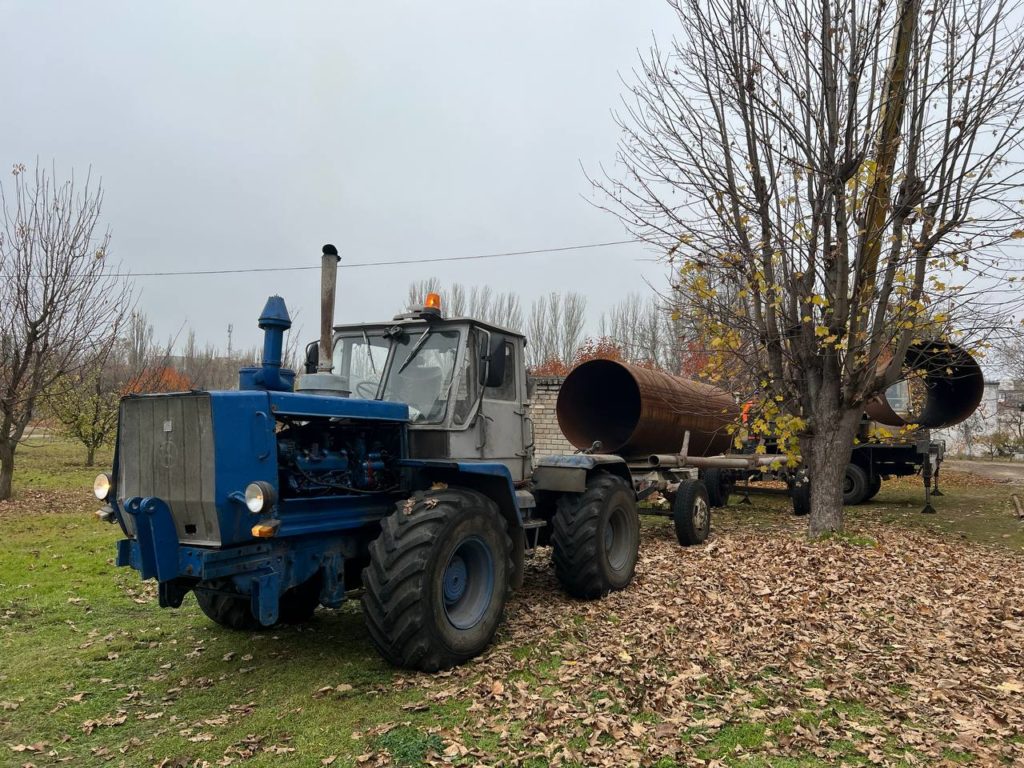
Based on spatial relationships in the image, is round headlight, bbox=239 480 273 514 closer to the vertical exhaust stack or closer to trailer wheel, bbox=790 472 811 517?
the vertical exhaust stack

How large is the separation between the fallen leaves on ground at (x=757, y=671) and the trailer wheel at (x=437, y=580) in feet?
0.69

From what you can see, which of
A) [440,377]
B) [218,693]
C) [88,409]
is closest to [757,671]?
[440,377]

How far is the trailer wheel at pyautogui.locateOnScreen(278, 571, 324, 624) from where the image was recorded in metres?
5.84

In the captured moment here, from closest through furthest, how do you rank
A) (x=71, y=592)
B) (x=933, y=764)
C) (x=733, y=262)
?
(x=933, y=764)
(x=71, y=592)
(x=733, y=262)

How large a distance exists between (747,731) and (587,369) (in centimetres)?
687

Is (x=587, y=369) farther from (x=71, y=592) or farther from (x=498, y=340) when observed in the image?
(x=71, y=592)

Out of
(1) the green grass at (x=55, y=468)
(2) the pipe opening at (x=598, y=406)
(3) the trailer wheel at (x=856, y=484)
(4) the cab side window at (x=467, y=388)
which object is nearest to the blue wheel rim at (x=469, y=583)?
(4) the cab side window at (x=467, y=388)

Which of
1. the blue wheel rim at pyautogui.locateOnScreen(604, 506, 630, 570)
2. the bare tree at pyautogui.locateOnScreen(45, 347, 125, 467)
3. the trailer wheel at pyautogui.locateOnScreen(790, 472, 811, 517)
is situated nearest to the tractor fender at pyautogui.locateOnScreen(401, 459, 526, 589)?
the blue wheel rim at pyautogui.locateOnScreen(604, 506, 630, 570)

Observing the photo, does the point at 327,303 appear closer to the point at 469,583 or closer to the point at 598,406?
the point at 469,583

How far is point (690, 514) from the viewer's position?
947cm

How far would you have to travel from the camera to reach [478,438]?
5.80m

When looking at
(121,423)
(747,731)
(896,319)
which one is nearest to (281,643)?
(121,423)

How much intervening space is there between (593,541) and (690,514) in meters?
3.40

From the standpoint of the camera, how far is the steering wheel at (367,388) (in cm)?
593
